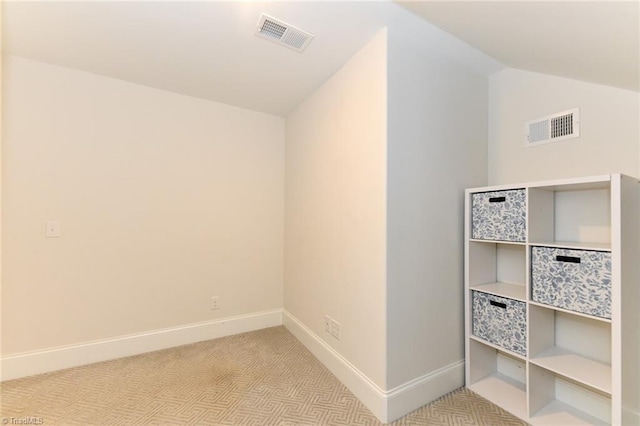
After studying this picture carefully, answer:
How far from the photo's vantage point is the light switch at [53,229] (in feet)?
7.02

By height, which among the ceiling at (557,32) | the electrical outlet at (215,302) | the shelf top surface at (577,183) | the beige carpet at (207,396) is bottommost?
the beige carpet at (207,396)

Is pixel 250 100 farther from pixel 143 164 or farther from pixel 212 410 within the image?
pixel 212 410

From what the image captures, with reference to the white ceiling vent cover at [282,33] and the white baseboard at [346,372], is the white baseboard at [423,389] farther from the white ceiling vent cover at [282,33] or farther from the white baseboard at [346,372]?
the white ceiling vent cover at [282,33]

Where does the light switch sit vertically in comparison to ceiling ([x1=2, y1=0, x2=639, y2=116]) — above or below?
below

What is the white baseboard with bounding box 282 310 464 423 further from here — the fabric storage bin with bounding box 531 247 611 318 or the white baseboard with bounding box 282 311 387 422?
the fabric storage bin with bounding box 531 247 611 318

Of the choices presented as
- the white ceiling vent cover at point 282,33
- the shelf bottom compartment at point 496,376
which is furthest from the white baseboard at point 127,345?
the white ceiling vent cover at point 282,33

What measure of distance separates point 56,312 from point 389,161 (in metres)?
2.74

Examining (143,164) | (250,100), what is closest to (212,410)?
(143,164)

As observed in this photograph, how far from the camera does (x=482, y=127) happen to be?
2162 millimetres

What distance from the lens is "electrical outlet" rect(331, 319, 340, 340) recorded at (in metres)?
2.11

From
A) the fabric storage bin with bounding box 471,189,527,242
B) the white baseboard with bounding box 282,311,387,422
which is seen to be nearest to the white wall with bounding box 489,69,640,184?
the fabric storage bin with bounding box 471,189,527,242

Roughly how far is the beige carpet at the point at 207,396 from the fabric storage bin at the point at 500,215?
1.07 meters

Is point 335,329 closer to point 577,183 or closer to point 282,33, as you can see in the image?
point 577,183

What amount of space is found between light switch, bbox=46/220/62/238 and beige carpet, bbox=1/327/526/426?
40.9 inches
